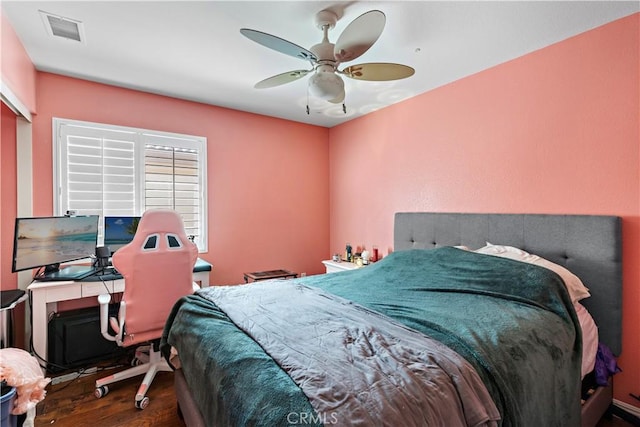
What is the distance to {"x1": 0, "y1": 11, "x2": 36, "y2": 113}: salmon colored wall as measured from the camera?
1.92 meters

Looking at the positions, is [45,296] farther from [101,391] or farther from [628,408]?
[628,408]

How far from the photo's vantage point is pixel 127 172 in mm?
3119

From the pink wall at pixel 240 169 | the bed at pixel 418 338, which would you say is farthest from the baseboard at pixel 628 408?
the pink wall at pixel 240 169

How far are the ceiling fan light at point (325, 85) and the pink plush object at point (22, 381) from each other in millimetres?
2009

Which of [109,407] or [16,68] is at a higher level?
[16,68]

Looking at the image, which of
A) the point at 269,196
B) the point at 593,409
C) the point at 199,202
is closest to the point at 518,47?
the point at 593,409

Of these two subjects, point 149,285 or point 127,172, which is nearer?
point 149,285

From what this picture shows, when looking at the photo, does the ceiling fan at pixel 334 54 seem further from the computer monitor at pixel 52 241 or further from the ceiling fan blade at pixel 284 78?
the computer monitor at pixel 52 241

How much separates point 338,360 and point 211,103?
323 cm

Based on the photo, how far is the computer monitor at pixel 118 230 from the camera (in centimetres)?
282

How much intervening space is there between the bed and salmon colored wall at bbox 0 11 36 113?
1.84 m

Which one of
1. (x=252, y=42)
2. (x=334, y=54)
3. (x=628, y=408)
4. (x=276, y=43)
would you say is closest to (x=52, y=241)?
(x=252, y=42)

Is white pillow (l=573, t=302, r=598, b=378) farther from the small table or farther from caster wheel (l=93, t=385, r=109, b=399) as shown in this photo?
caster wheel (l=93, t=385, r=109, b=399)

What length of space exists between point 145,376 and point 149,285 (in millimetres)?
719
